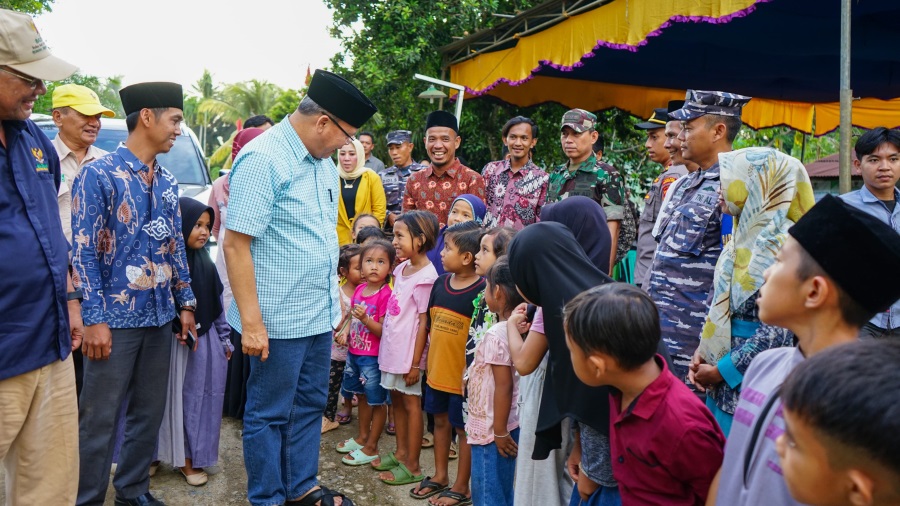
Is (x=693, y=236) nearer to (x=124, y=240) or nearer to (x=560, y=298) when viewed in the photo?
(x=560, y=298)

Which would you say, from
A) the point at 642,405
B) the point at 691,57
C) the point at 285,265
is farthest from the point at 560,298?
the point at 691,57

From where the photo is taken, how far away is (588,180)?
16.0 ft

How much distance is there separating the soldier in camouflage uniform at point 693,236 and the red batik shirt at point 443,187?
2537mm

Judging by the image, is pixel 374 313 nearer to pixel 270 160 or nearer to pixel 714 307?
pixel 270 160

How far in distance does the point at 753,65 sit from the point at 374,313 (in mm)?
6977

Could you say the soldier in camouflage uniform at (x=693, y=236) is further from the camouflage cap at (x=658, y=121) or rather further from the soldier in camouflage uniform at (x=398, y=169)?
the soldier in camouflage uniform at (x=398, y=169)

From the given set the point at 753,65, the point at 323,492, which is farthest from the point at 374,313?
the point at 753,65

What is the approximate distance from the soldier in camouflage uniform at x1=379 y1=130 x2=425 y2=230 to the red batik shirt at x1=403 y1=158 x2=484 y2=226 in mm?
991

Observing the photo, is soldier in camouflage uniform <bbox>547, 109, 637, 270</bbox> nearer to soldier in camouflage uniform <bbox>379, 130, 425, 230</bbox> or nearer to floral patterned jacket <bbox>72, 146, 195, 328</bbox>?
soldier in camouflage uniform <bbox>379, 130, 425, 230</bbox>

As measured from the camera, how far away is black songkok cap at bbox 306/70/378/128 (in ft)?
11.1

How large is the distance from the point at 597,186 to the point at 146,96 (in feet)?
9.75

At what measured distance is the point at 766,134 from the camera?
51.7 feet

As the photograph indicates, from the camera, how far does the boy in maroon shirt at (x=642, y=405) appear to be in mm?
1900

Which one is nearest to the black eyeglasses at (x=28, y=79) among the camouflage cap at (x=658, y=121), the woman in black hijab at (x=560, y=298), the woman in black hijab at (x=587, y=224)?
the woman in black hijab at (x=560, y=298)
